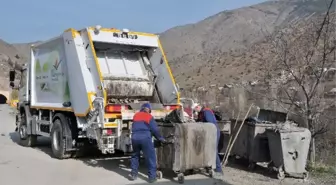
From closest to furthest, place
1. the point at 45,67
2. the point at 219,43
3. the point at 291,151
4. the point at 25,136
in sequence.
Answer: the point at 291,151
the point at 45,67
the point at 25,136
the point at 219,43

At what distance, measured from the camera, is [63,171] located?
29.7 feet

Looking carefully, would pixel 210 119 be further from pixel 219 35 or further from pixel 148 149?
pixel 219 35

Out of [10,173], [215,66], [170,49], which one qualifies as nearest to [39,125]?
[10,173]

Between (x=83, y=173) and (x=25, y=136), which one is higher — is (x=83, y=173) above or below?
below

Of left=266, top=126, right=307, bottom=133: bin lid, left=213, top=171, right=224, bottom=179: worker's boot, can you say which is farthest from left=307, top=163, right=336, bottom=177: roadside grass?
left=213, top=171, right=224, bottom=179: worker's boot

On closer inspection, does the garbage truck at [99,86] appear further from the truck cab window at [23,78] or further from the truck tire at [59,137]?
the truck cab window at [23,78]

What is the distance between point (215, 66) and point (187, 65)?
41.9 feet

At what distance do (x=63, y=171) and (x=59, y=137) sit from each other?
5.68ft

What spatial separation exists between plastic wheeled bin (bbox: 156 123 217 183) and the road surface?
0.97 ft

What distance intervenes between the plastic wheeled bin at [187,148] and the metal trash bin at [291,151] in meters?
1.23

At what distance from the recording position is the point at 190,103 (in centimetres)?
1070

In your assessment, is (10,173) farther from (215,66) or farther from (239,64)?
(215,66)

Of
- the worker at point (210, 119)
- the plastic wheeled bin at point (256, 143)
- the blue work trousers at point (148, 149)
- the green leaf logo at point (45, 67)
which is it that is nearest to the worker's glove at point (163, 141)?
the blue work trousers at point (148, 149)

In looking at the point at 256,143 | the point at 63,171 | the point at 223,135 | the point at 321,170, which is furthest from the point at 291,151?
the point at 63,171
